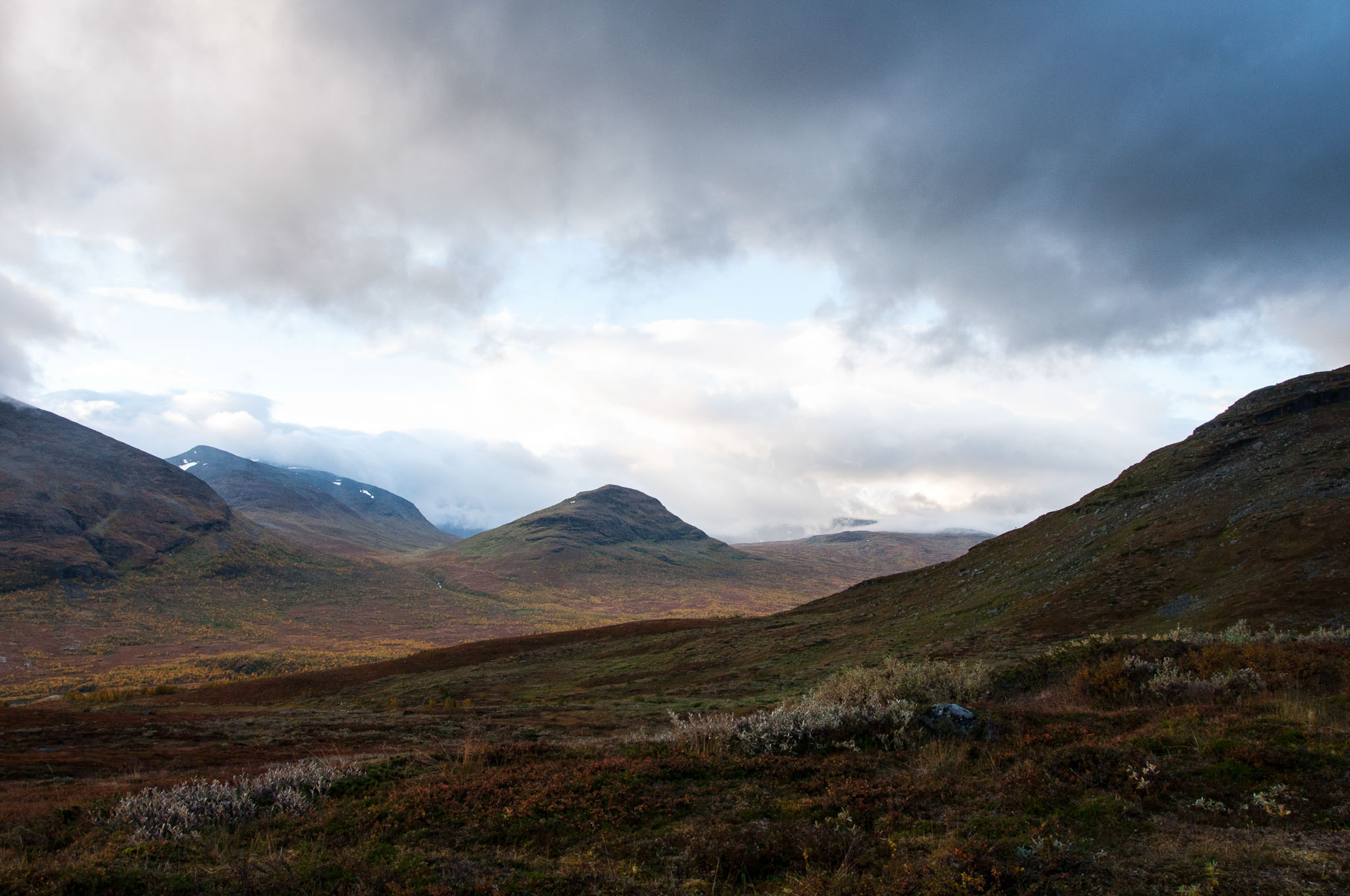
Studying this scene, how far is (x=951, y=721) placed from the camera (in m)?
10.9

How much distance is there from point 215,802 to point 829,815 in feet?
29.0

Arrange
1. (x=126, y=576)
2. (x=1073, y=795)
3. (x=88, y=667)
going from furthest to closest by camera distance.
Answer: (x=126, y=576), (x=88, y=667), (x=1073, y=795)

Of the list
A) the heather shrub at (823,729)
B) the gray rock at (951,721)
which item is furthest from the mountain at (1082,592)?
the gray rock at (951,721)

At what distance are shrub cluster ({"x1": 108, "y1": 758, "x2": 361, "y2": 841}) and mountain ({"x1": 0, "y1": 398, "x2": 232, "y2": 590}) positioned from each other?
139 meters

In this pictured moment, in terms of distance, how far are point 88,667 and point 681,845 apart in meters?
89.5

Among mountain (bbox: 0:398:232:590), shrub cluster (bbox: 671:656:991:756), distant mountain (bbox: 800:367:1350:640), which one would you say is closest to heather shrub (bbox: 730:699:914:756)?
shrub cluster (bbox: 671:656:991:756)

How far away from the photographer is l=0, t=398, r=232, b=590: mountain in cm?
11244

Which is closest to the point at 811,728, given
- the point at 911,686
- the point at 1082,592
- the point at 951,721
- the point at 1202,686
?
the point at 951,721

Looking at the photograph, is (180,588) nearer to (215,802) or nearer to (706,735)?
(215,802)

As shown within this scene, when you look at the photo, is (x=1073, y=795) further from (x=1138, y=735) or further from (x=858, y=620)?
(x=858, y=620)

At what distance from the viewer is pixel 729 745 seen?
10984 mm

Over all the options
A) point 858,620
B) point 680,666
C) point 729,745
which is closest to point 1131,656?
point 729,745

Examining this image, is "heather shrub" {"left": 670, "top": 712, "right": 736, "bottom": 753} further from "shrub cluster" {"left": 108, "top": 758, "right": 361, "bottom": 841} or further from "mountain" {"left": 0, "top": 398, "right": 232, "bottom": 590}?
"mountain" {"left": 0, "top": 398, "right": 232, "bottom": 590}

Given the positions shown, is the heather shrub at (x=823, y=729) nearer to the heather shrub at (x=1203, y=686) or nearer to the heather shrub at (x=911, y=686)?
the heather shrub at (x=911, y=686)
